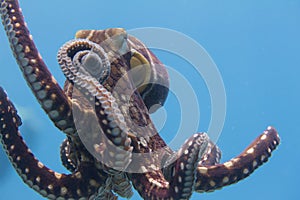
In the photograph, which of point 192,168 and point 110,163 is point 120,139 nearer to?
point 110,163

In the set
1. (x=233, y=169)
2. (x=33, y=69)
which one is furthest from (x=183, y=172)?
(x=33, y=69)

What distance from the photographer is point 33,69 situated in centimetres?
187

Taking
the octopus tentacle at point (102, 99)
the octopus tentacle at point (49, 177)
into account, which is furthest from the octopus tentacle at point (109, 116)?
the octopus tentacle at point (49, 177)

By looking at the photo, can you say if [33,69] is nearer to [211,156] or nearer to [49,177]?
[49,177]

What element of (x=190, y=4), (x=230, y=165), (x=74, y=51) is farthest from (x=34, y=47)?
(x=190, y=4)

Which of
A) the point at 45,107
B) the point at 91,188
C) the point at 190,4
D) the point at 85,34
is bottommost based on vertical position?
the point at 91,188

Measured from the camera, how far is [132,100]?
232 centimetres

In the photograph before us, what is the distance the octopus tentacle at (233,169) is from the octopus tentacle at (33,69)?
2.45 feet

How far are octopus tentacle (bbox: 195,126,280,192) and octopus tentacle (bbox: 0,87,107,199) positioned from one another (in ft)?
1.70

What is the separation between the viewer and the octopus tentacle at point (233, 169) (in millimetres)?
2021

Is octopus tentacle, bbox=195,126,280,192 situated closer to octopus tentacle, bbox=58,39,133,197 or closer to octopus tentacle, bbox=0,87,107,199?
octopus tentacle, bbox=58,39,133,197

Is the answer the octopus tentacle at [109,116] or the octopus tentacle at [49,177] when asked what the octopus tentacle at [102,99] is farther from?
the octopus tentacle at [49,177]

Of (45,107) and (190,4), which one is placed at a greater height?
(190,4)

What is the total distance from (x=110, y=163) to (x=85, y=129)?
0.22 meters
